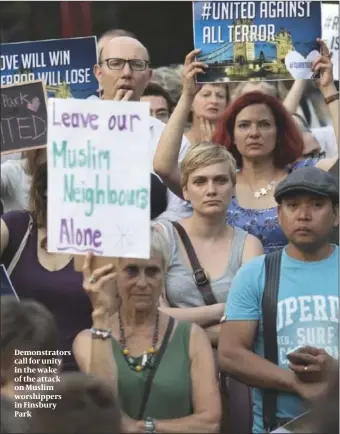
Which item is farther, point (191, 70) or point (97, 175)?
point (191, 70)

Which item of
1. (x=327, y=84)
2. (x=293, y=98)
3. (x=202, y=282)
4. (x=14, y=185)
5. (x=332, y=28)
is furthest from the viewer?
(x=293, y=98)

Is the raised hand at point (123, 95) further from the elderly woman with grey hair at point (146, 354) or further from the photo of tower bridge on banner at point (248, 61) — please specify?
the elderly woman with grey hair at point (146, 354)

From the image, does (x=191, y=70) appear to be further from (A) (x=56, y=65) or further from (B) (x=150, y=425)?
(B) (x=150, y=425)

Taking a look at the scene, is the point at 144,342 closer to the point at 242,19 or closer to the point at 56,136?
the point at 56,136

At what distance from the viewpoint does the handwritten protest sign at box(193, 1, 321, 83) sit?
414 centimetres

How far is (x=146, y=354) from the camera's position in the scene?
12.5 feet

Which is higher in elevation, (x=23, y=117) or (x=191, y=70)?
(x=191, y=70)

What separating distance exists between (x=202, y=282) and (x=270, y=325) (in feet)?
0.92

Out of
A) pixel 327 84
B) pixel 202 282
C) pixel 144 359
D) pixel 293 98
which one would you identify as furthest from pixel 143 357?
pixel 293 98

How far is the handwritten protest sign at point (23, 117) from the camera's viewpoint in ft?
13.4

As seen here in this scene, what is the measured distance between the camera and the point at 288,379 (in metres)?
3.82

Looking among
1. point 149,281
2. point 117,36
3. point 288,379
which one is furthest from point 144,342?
point 117,36

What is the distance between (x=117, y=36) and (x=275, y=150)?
66 cm

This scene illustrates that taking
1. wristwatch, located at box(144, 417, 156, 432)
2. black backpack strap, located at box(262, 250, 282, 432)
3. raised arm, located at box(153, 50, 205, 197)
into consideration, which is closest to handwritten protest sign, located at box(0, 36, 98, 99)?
raised arm, located at box(153, 50, 205, 197)
